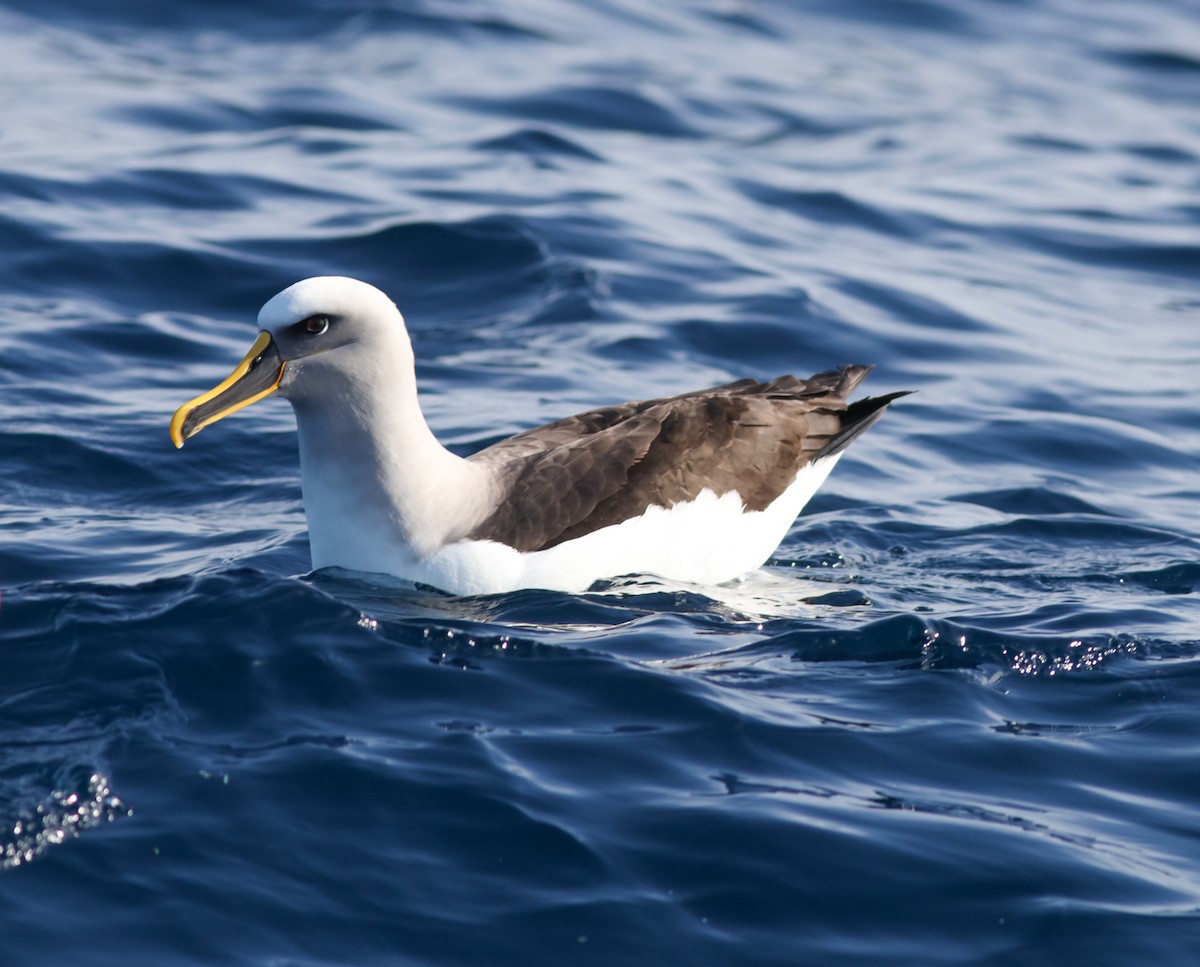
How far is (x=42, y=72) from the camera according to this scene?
1986cm

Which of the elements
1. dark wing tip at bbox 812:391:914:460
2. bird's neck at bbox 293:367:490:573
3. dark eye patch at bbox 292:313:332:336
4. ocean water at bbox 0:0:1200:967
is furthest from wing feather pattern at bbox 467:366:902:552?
dark eye patch at bbox 292:313:332:336

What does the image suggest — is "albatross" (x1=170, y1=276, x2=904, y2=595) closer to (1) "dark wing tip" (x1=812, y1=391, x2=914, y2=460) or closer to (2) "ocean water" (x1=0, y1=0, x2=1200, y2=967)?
(2) "ocean water" (x1=0, y1=0, x2=1200, y2=967)

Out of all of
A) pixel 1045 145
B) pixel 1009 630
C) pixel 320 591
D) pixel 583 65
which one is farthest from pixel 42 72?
pixel 1009 630

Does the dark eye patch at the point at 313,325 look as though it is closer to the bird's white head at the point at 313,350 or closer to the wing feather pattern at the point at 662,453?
A: the bird's white head at the point at 313,350

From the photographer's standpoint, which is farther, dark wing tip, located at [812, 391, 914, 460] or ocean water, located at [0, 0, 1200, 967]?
dark wing tip, located at [812, 391, 914, 460]

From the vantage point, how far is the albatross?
821cm

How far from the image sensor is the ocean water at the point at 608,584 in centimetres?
587

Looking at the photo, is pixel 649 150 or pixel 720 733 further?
pixel 649 150

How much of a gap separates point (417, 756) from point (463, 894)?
89 centimetres

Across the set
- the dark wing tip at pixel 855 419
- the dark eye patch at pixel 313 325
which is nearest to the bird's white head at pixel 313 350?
the dark eye patch at pixel 313 325

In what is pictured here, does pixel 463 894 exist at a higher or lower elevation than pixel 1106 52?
lower

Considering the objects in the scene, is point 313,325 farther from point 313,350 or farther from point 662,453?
point 662,453

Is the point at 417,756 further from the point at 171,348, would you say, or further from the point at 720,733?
the point at 171,348

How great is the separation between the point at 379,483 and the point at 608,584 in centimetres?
125
